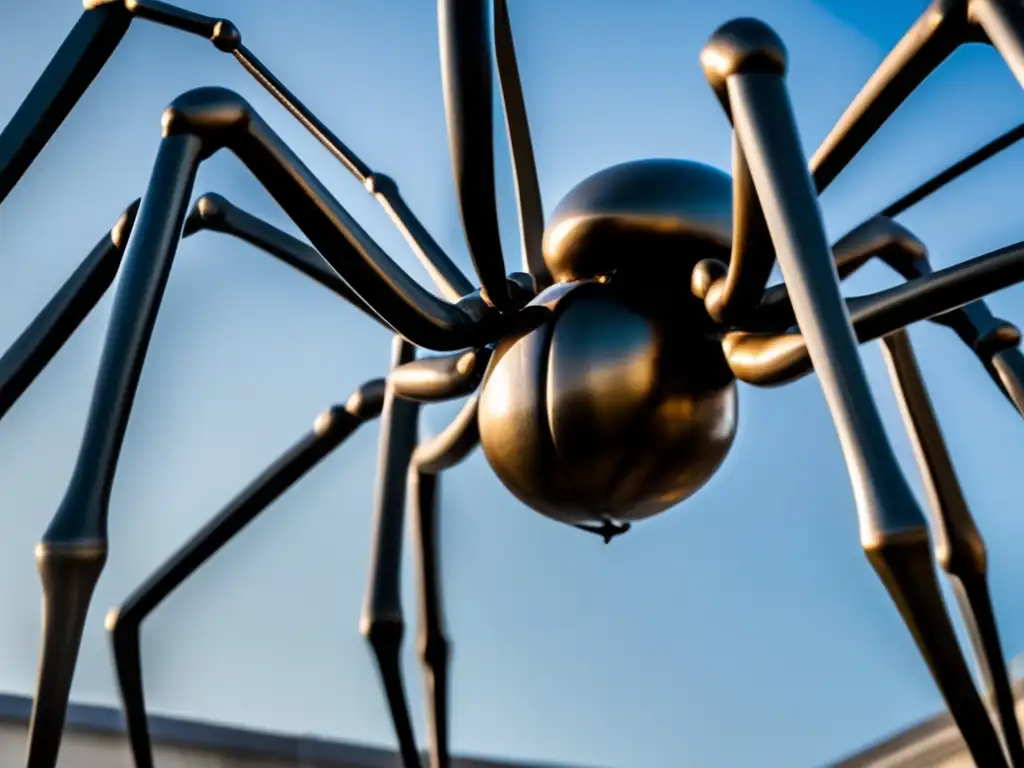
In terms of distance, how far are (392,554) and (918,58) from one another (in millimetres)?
879

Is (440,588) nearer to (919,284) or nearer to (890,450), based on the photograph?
(919,284)

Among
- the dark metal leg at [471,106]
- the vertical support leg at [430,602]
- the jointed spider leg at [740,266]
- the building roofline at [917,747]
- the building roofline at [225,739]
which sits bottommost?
the building roofline at [225,739]

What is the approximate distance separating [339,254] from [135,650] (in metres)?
A: 0.83

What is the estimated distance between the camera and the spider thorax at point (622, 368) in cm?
108

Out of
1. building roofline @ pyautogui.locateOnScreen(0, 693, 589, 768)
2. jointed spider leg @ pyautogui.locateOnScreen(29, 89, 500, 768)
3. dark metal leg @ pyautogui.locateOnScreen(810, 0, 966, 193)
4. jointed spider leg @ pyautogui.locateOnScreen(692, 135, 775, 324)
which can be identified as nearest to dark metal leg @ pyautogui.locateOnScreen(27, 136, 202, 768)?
jointed spider leg @ pyautogui.locateOnScreen(29, 89, 500, 768)

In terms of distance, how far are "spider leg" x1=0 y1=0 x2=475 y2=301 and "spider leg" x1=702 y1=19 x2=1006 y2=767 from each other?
22.3 inches

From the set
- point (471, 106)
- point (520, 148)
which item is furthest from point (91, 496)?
point (520, 148)

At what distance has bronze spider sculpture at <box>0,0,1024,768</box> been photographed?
0.83 meters

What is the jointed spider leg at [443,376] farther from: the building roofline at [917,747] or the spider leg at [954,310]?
the building roofline at [917,747]

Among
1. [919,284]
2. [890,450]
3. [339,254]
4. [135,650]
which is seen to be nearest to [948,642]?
[890,450]

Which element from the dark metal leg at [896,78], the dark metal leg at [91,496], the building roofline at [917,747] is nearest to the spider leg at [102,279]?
the dark metal leg at [91,496]

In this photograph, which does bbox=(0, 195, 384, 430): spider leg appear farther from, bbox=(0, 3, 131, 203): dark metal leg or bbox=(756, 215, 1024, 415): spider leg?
bbox=(756, 215, 1024, 415): spider leg

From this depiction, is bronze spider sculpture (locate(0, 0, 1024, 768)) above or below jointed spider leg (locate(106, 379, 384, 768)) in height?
above

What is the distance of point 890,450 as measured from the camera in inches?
27.0
